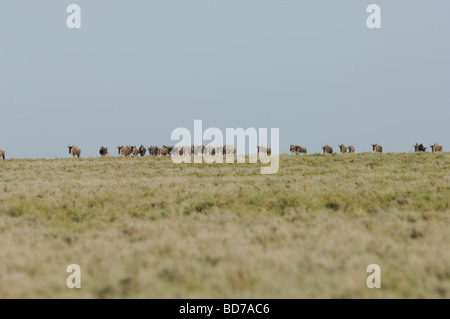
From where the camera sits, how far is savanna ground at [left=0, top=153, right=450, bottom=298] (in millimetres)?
6184

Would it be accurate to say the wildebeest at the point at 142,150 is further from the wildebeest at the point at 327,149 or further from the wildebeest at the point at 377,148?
the wildebeest at the point at 377,148

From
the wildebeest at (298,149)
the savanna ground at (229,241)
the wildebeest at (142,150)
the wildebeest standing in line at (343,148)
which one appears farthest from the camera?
the wildebeest at (298,149)

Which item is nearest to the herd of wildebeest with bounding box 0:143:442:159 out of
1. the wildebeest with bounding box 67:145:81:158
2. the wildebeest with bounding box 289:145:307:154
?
the wildebeest with bounding box 67:145:81:158

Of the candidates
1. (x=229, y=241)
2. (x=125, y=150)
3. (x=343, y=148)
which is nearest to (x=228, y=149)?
(x=125, y=150)

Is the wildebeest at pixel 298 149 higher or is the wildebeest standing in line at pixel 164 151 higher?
→ the wildebeest at pixel 298 149

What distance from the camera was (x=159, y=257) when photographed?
7.64 m

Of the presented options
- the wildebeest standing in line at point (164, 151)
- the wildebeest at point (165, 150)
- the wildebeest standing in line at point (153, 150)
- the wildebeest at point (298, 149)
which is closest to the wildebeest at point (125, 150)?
the wildebeest standing in line at point (153, 150)

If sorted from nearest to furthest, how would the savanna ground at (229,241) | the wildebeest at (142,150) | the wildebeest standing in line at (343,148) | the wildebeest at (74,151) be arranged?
the savanna ground at (229,241) < the wildebeest at (74,151) < the wildebeest standing in line at (343,148) < the wildebeest at (142,150)

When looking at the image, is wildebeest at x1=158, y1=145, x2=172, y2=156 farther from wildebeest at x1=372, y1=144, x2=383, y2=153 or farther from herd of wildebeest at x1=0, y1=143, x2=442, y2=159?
wildebeest at x1=372, y1=144, x2=383, y2=153

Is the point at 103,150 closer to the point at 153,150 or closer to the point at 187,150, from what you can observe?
the point at 153,150

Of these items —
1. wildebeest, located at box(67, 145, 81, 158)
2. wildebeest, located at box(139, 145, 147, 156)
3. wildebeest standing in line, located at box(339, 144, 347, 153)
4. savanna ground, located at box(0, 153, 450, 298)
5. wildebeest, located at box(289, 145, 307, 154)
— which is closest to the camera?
savanna ground, located at box(0, 153, 450, 298)

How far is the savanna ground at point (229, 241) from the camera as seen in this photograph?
618 centimetres
